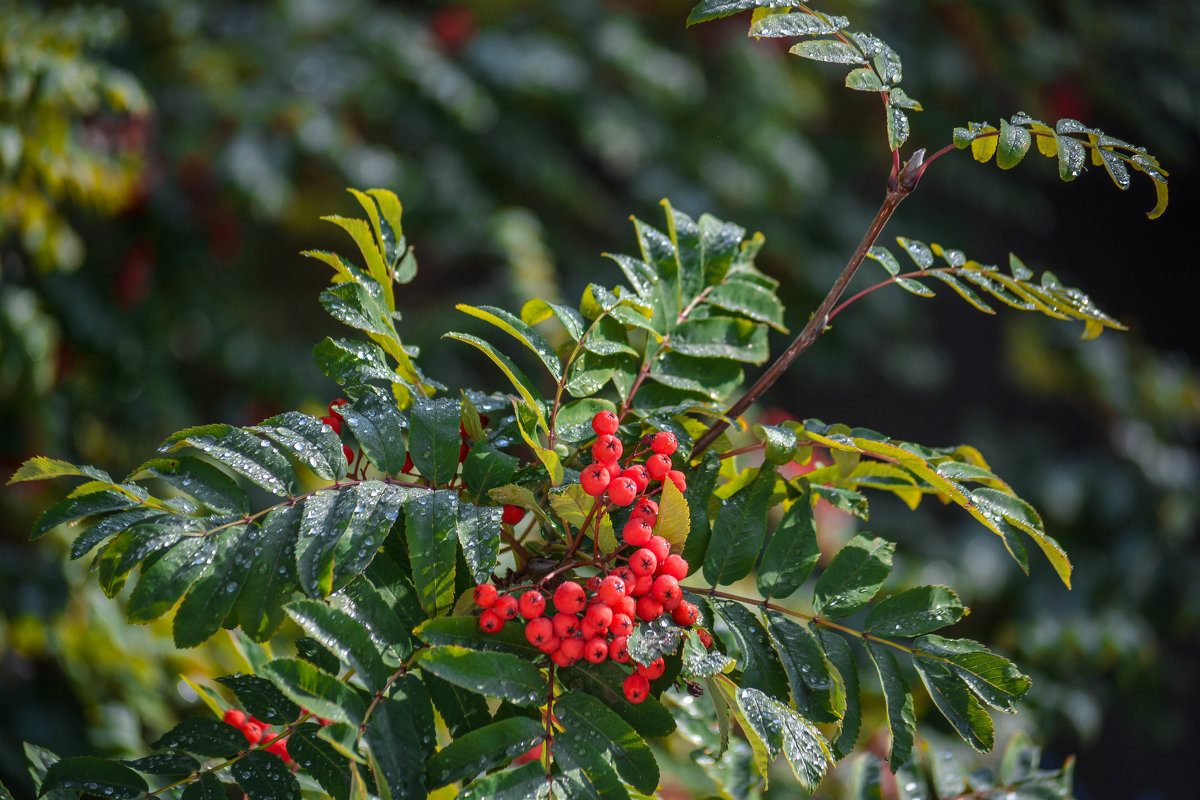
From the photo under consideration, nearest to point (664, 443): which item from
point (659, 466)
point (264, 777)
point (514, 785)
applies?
point (659, 466)

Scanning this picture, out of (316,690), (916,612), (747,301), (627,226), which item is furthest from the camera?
(627,226)

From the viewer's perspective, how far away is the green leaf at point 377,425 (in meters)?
0.53

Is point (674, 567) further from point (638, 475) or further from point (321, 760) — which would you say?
point (321, 760)

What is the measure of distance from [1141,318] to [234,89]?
3250mm

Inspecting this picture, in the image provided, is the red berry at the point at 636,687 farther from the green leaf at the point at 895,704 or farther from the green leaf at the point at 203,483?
the green leaf at the point at 203,483

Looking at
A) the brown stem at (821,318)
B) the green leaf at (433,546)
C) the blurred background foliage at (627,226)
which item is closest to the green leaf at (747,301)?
the brown stem at (821,318)

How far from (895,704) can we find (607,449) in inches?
10.1

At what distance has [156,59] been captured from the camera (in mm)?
2424

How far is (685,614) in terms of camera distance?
517 mm

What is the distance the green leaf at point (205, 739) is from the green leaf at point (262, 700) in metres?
0.02

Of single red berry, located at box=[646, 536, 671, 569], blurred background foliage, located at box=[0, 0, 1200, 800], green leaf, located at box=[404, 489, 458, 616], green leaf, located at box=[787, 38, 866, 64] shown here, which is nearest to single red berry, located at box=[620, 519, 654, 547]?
single red berry, located at box=[646, 536, 671, 569]

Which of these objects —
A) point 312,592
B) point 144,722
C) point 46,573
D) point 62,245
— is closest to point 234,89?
point 62,245

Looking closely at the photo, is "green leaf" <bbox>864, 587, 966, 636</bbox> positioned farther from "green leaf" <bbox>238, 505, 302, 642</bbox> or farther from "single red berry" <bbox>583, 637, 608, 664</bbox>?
"green leaf" <bbox>238, 505, 302, 642</bbox>

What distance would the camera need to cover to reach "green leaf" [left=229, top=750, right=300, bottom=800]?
1.69 ft
